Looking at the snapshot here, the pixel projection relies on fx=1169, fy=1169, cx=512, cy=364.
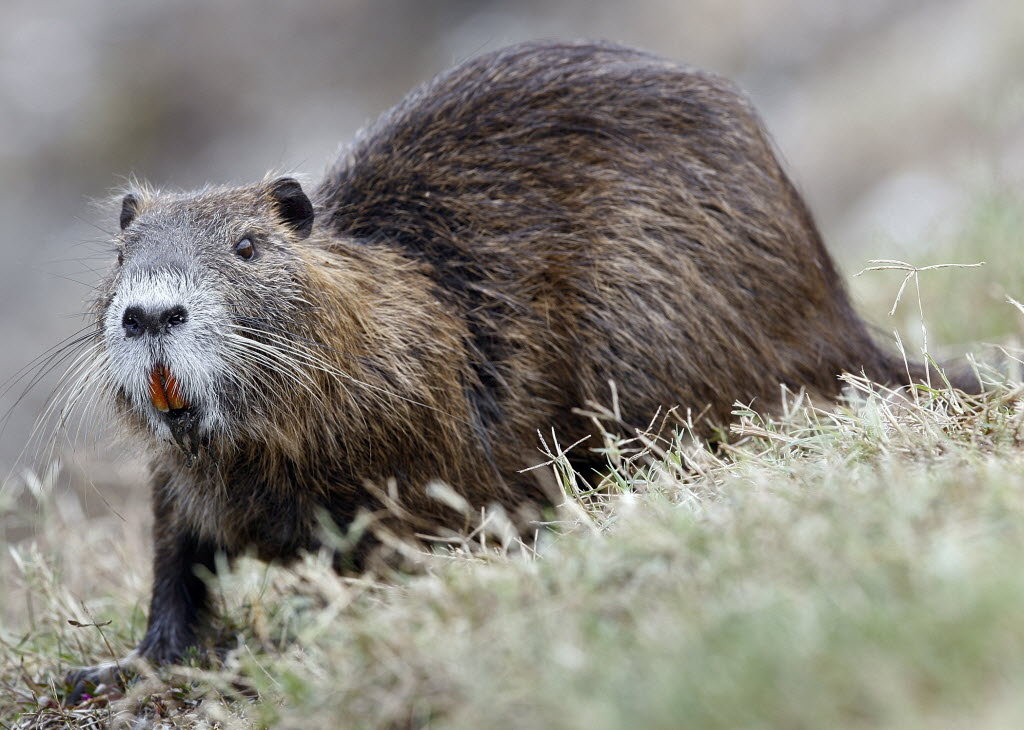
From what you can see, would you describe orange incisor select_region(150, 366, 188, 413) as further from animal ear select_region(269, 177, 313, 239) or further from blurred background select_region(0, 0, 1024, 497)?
blurred background select_region(0, 0, 1024, 497)

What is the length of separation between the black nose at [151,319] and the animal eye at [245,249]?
0.31 metres

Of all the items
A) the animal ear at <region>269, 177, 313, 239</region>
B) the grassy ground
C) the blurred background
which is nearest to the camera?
the grassy ground

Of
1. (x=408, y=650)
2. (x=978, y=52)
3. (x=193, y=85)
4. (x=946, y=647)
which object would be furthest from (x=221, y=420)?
(x=193, y=85)

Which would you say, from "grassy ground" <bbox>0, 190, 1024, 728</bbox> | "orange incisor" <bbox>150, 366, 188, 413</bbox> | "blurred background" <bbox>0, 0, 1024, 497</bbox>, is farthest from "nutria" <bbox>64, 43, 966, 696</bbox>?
"blurred background" <bbox>0, 0, 1024, 497</bbox>

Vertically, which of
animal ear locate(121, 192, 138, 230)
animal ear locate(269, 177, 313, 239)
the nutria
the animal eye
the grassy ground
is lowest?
the grassy ground

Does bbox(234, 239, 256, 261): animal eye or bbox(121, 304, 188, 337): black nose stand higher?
bbox(234, 239, 256, 261): animal eye

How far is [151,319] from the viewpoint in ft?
9.14

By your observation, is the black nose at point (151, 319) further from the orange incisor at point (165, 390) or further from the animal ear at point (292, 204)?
the animal ear at point (292, 204)

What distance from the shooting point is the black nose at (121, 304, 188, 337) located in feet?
9.14

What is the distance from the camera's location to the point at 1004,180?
5.71 metres

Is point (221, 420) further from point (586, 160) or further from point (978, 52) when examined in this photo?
point (978, 52)

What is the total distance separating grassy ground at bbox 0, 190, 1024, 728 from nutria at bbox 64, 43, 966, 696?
444 mm

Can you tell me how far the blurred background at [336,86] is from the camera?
937 centimetres

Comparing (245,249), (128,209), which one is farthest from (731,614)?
(128,209)
